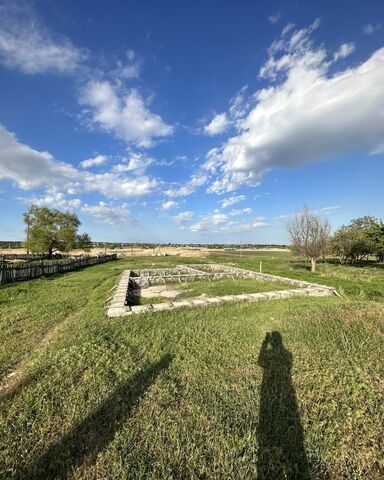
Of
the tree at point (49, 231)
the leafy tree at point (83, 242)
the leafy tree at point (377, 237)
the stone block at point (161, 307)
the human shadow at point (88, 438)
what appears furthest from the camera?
the leafy tree at point (83, 242)

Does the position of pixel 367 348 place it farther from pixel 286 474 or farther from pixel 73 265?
pixel 73 265

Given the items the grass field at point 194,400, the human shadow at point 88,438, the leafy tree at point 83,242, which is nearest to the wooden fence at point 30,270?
the grass field at point 194,400

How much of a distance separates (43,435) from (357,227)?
47775mm

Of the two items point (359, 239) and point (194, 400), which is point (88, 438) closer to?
point (194, 400)

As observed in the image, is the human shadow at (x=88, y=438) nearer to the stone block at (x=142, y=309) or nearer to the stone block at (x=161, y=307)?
the stone block at (x=142, y=309)

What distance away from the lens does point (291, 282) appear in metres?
14.1

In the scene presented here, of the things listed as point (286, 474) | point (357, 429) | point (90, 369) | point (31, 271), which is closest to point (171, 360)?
point (90, 369)

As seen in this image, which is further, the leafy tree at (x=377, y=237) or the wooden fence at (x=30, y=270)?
the leafy tree at (x=377, y=237)

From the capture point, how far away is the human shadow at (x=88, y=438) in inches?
104

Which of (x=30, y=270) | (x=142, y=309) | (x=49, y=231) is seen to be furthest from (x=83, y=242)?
(x=142, y=309)

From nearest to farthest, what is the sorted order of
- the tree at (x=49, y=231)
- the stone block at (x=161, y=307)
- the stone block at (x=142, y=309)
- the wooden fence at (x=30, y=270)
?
the stone block at (x=142, y=309) < the stone block at (x=161, y=307) < the wooden fence at (x=30, y=270) < the tree at (x=49, y=231)

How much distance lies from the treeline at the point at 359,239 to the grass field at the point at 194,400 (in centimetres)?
3211

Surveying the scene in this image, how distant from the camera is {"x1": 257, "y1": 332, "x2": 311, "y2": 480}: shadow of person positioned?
2.65 metres

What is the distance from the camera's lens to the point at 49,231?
44.0m
